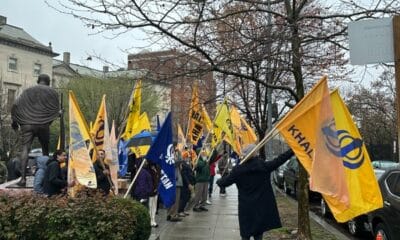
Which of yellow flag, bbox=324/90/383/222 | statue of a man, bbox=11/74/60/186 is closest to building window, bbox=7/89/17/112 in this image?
statue of a man, bbox=11/74/60/186

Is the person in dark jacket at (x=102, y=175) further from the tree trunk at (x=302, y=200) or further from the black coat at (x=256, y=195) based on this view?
the tree trunk at (x=302, y=200)

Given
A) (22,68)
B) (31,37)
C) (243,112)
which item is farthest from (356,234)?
(31,37)

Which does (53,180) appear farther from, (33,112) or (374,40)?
(374,40)

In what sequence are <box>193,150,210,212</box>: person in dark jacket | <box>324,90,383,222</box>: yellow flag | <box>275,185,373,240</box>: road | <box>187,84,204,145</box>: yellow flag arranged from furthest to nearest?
1. <box>193,150,210,212</box>: person in dark jacket
2. <box>187,84,204,145</box>: yellow flag
3. <box>275,185,373,240</box>: road
4. <box>324,90,383,222</box>: yellow flag

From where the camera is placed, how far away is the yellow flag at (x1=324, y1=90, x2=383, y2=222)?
18.2 feet

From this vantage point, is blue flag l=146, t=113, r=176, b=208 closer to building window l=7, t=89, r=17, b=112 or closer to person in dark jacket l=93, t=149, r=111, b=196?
person in dark jacket l=93, t=149, r=111, b=196

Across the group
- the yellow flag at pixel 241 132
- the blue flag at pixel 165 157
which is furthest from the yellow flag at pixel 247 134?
the blue flag at pixel 165 157

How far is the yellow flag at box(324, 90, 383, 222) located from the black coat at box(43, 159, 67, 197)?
17.2 ft

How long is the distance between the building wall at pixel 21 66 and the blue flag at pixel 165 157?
5269 cm

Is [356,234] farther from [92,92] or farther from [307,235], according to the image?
[92,92]

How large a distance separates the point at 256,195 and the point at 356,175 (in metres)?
1.60

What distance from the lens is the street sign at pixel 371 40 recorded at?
428 cm

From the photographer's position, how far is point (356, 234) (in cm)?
1139

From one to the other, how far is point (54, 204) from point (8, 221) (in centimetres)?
63
